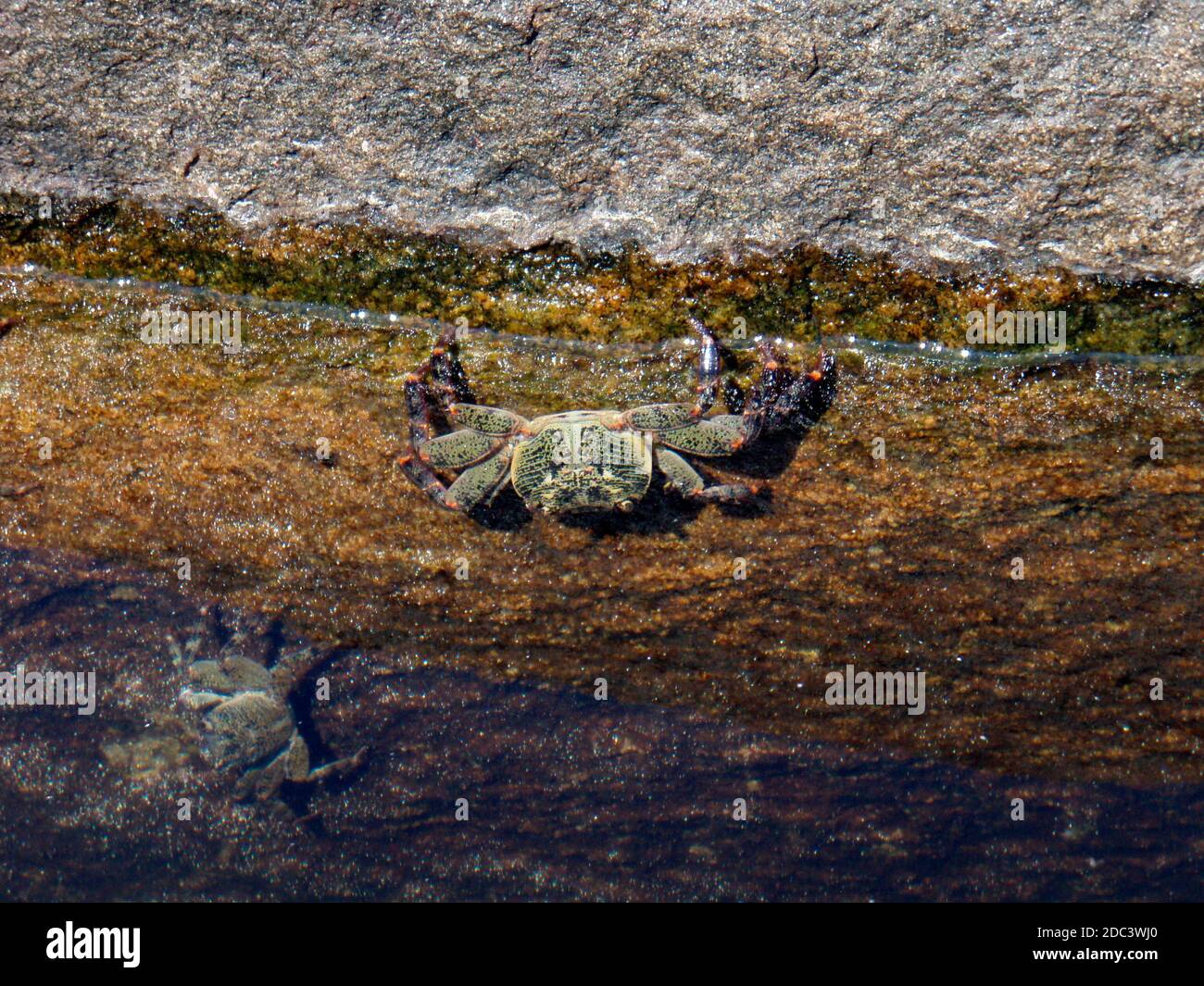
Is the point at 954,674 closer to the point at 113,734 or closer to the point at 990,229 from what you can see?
the point at 990,229

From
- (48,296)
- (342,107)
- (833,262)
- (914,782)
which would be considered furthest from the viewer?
(914,782)

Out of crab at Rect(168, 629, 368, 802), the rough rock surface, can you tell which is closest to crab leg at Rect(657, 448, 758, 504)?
the rough rock surface

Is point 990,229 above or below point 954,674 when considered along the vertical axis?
above

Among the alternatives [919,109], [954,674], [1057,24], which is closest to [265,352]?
[919,109]

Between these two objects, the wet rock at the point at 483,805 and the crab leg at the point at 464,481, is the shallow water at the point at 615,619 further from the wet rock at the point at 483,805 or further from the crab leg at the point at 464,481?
the crab leg at the point at 464,481

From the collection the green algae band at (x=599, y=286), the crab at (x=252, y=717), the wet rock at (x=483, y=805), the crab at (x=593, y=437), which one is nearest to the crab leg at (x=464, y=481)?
the crab at (x=593, y=437)

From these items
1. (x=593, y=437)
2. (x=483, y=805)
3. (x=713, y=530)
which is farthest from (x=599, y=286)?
(x=483, y=805)
